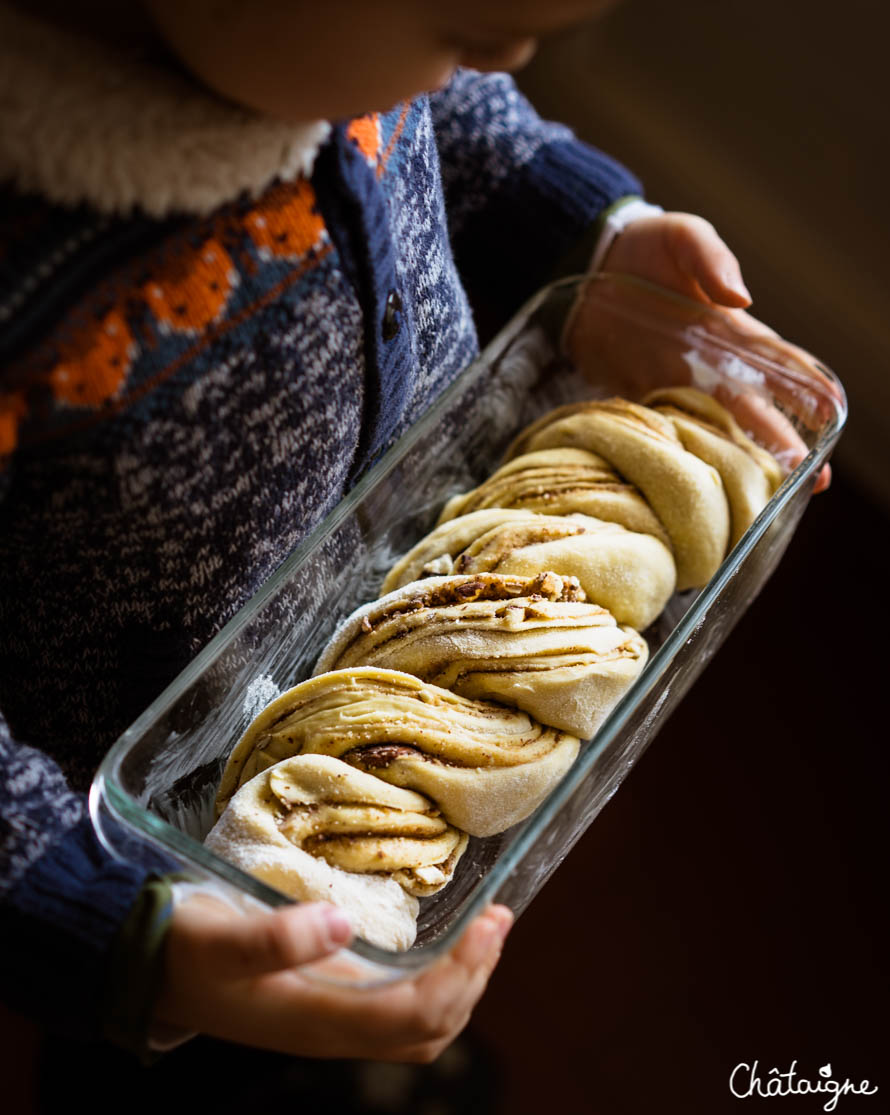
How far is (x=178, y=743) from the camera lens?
595 millimetres

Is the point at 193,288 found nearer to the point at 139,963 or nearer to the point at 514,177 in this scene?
the point at 139,963

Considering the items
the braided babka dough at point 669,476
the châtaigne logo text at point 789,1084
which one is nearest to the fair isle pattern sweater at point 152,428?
the braided babka dough at point 669,476

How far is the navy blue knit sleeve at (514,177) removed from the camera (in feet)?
2.67

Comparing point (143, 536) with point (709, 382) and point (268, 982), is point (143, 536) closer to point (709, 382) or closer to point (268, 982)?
point (268, 982)

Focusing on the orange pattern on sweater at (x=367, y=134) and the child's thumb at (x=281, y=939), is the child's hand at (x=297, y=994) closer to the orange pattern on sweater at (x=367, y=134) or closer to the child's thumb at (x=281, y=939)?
the child's thumb at (x=281, y=939)

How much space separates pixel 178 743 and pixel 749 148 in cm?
109

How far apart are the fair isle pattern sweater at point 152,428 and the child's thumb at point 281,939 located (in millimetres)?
55

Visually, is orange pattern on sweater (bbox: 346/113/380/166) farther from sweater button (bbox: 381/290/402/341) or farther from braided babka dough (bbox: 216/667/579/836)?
braided babka dough (bbox: 216/667/579/836)

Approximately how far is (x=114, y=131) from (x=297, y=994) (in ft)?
1.19

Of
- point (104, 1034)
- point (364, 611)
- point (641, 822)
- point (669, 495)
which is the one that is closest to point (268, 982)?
point (104, 1034)

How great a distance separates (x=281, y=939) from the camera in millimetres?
463

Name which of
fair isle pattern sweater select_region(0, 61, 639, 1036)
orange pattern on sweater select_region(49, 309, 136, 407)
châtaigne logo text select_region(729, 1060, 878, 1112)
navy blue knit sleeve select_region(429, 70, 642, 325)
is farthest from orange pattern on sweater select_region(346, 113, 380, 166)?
châtaigne logo text select_region(729, 1060, 878, 1112)

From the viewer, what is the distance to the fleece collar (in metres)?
0.43

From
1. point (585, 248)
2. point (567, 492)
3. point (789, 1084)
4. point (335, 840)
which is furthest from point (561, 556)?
point (789, 1084)
